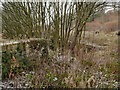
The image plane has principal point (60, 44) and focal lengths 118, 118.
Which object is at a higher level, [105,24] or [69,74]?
[105,24]

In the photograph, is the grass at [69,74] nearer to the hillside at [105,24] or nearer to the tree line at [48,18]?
the tree line at [48,18]

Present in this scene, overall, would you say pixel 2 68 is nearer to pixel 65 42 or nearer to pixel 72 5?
pixel 65 42

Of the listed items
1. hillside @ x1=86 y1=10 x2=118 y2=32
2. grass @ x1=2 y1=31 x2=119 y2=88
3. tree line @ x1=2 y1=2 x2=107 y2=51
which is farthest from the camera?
hillside @ x1=86 y1=10 x2=118 y2=32

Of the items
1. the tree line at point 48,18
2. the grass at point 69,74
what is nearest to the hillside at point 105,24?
the tree line at point 48,18

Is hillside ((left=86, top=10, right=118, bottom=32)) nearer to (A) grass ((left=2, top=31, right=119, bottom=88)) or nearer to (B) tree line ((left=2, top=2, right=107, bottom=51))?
(B) tree line ((left=2, top=2, right=107, bottom=51))

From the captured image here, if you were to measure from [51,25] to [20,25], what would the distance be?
1431mm

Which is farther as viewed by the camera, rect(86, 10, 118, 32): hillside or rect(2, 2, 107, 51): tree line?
rect(86, 10, 118, 32): hillside

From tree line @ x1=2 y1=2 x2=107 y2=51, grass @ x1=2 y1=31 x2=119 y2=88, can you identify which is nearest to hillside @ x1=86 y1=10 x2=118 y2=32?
tree line @ x1=2 y1=2 x2=107 y2=51

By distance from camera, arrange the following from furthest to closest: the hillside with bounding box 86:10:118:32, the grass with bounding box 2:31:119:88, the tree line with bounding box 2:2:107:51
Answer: the hillside with bounding box 86:10:118:32
the tree line with bounding box 2:2:107:51
the grass with bounding box 2:31:119:88

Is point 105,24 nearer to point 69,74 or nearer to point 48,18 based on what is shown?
point 48,18

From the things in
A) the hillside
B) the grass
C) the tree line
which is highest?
the hillside

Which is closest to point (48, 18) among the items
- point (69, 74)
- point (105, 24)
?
point (69, 74)

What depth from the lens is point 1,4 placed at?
17.6ft

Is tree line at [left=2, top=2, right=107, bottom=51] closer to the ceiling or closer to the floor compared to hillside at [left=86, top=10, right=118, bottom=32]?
closer to the floor
